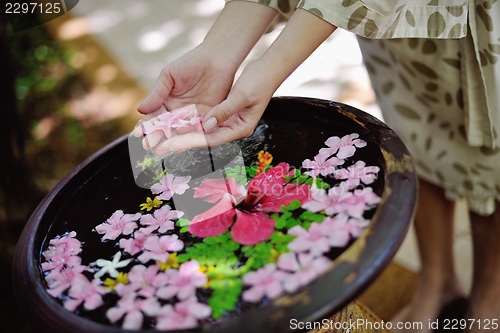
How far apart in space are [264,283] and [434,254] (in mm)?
1026

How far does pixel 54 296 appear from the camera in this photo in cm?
67

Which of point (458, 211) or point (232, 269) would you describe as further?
point (458, 211)

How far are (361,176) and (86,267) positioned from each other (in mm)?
481

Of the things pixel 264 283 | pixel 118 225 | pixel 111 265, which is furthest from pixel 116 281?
pixel 264 283

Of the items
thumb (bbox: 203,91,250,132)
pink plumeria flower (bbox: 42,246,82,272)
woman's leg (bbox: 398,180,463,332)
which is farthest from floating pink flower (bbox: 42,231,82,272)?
woman's leg (bbox: 398,180,463,332)

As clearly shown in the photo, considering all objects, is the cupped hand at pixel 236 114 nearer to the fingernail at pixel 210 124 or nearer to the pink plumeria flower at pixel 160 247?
the fingernail at pixel 210 124

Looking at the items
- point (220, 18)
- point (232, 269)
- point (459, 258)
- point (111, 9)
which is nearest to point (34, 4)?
point (220, 18)

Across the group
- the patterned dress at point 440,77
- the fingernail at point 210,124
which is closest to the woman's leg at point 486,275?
the patterned dress at point 440,77

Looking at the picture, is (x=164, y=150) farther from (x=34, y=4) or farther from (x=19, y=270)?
(x=34, y=4)

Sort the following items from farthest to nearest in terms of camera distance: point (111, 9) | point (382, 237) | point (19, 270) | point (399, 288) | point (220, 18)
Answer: point (111, 9) → point (399, 288) → point (220, 18) → point (19, 270) → point (382, 237)

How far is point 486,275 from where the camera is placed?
131cm

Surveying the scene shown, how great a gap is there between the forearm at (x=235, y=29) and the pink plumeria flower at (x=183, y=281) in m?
0.54

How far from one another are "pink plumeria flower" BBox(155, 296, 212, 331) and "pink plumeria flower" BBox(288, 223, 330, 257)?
16cm

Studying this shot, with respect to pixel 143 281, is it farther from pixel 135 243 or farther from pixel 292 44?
pixel 292 44
